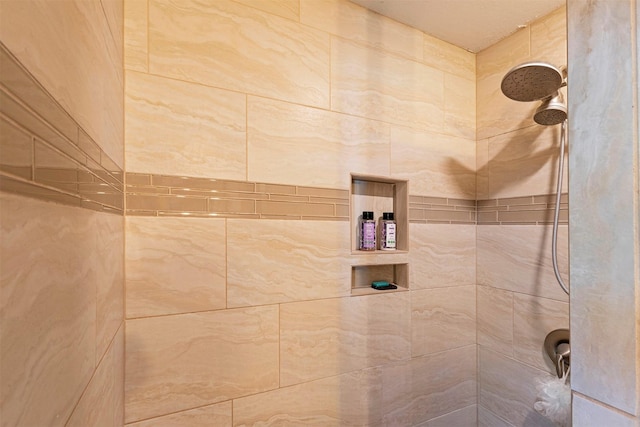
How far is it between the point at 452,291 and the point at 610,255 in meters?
1.11

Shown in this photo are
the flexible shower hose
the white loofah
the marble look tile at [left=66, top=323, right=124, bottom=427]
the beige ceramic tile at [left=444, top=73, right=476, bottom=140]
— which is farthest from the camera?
the beige ceramic tile at [left=444, top=73, right=476, bottom=140]

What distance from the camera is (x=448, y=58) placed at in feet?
4.49

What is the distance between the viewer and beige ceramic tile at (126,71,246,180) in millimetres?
808

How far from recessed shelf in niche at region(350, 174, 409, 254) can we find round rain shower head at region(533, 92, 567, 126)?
0.54 metres

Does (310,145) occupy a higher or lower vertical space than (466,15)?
lower

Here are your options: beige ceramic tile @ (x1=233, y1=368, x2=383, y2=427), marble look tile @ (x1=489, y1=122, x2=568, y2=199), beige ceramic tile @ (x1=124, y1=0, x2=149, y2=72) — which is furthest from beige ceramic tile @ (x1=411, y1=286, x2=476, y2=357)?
beige ceramic tile @ (x1=124, y1=0, x2=149, y2=72)

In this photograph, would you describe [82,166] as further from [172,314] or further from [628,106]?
[628,106]

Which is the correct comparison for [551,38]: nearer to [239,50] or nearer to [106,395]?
[239,50]

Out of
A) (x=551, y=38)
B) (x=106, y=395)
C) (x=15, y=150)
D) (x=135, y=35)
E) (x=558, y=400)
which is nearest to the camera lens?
(x=15, y=150)

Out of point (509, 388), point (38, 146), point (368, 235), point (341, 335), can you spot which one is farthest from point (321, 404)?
point (38, 146)

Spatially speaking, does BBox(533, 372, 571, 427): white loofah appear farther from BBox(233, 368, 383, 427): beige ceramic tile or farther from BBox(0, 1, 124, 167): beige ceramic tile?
BBox(0, 1, 124, 167): beige ceramic tile

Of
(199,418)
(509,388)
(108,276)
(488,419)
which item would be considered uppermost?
(108,276)

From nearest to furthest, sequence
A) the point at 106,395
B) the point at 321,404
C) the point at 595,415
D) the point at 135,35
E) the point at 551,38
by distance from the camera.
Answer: the point at 595,415 → the point at 106,395 → the point at 135,35 → the point at 321,404 → the point at 551,38

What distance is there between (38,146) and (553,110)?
135 centimetres
